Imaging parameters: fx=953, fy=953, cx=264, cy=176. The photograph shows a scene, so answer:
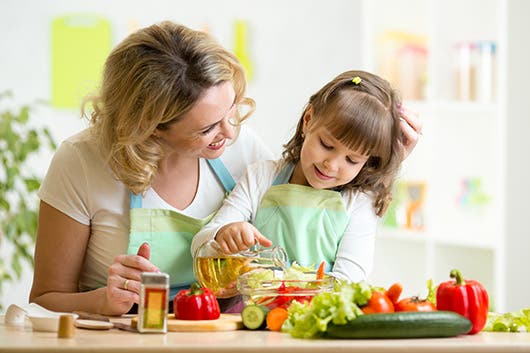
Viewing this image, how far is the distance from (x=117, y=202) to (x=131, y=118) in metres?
0.23

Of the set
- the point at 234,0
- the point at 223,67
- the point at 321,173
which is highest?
the point at 234,0

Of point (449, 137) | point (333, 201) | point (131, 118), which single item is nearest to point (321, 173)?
point (333, 201)

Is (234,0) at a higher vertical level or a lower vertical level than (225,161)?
higher

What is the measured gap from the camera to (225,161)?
8.23 ft

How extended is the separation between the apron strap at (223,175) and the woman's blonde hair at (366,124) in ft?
0.54

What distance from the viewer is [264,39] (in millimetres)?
5371

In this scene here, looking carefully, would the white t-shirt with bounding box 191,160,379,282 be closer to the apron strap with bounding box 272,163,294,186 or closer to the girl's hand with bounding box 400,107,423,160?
the apron strap with bounding box 272,163,294,186

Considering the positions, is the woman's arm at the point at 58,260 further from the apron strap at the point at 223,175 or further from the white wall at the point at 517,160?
the white wall at the point at 517,160

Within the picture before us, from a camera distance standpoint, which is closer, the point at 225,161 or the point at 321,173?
the point at 321,173

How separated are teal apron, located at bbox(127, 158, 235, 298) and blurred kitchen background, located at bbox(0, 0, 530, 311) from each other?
2.11 m

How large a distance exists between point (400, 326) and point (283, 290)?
32 cm

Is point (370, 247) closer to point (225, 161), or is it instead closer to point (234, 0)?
point (225, 161)

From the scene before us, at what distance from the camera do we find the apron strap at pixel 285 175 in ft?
7.75

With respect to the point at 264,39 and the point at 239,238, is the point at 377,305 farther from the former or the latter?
the point at 264,39
